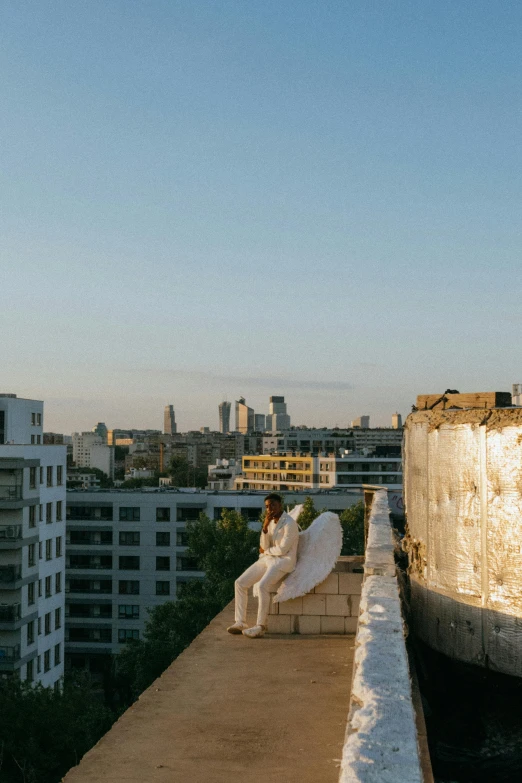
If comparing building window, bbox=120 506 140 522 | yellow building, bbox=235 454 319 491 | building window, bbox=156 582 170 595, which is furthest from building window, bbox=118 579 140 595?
yellow building, bbox=235 454 319 491

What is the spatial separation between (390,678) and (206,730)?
7.11 ft

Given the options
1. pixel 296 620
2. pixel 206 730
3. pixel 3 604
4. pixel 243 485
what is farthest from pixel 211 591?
pixel 243 485

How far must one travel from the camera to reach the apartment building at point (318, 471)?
354 feet

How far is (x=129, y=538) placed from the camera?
68.0 metres

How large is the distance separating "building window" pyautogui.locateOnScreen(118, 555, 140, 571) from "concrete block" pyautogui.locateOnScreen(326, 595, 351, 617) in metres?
60.4

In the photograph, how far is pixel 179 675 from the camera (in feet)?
23.5

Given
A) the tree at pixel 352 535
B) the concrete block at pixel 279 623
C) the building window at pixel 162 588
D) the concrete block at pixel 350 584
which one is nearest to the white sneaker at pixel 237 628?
the concrete block at pixel 279 623

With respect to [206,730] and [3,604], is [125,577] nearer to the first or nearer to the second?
[3,604]

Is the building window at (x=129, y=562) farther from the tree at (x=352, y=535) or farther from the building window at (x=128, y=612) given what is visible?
the tree at (x=352, y=535)

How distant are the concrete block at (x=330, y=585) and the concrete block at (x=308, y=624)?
0.28m

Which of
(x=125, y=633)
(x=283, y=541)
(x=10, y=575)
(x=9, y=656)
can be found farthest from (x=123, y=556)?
(x=283, y=541)

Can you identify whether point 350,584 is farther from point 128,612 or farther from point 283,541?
point 128,612

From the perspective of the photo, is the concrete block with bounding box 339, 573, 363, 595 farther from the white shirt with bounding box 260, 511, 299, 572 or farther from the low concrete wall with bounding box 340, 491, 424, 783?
the low concrete wall with bounding box 340, 491, 424, 783

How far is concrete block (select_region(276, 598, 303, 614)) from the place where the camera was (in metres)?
8.77
